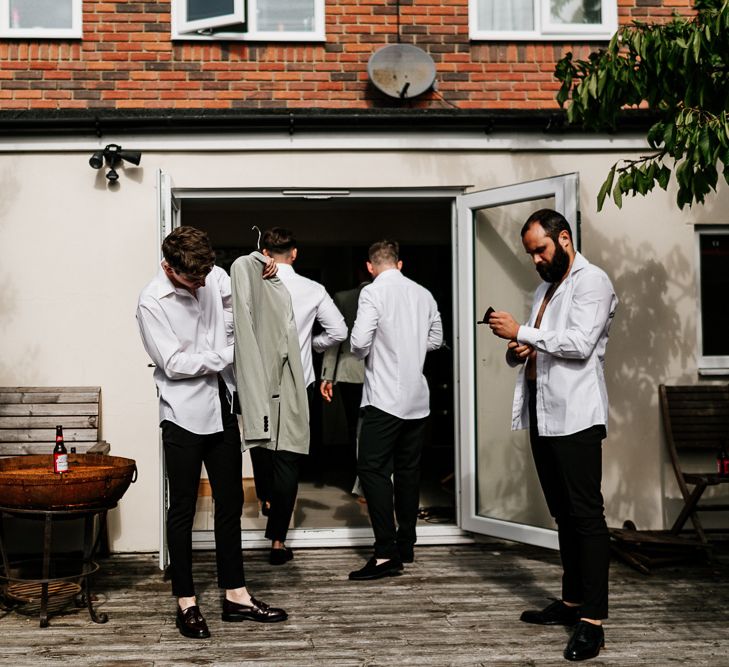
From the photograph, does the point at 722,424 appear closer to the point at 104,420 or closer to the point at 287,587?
the point at 287,587

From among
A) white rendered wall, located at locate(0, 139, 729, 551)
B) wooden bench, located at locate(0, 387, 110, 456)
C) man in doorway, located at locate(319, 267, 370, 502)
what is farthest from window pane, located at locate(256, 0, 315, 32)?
wooden bench, located at locate(0, 387, 110, 456)

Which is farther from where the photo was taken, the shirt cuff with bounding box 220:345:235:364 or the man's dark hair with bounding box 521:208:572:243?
the shirt cuff with bounding box 220:345:235:364

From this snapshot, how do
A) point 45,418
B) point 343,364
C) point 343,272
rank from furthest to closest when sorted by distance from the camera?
1. point 343,272
2. point 343,364
3. point 45,418

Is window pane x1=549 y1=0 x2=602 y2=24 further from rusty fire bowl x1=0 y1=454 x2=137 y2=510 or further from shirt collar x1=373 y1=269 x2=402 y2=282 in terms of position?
rusty fire bowl x1=0 y1=454 x2=137 y2=510

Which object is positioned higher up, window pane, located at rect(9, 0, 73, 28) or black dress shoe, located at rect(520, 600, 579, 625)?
window pane, located at rect(9, 0, 73, 28)

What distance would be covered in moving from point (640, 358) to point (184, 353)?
3.92m

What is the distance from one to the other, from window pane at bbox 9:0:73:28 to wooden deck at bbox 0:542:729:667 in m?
4.00

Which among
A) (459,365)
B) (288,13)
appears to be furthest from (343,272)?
(459,365)

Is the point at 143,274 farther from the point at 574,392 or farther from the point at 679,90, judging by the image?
the point at 679,90

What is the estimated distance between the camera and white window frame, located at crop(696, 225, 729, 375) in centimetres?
767

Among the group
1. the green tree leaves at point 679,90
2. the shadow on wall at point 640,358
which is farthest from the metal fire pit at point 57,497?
the shadow on wall at point 640,358

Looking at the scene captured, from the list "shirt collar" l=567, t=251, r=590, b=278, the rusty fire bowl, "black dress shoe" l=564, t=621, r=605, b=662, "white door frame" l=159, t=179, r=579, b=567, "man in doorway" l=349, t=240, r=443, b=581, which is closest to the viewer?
"black dress shoe" l=564, t=621, r=605, b=662

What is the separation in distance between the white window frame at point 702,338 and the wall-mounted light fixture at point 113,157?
13.8 ft

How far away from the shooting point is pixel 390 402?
6402 millimetres
